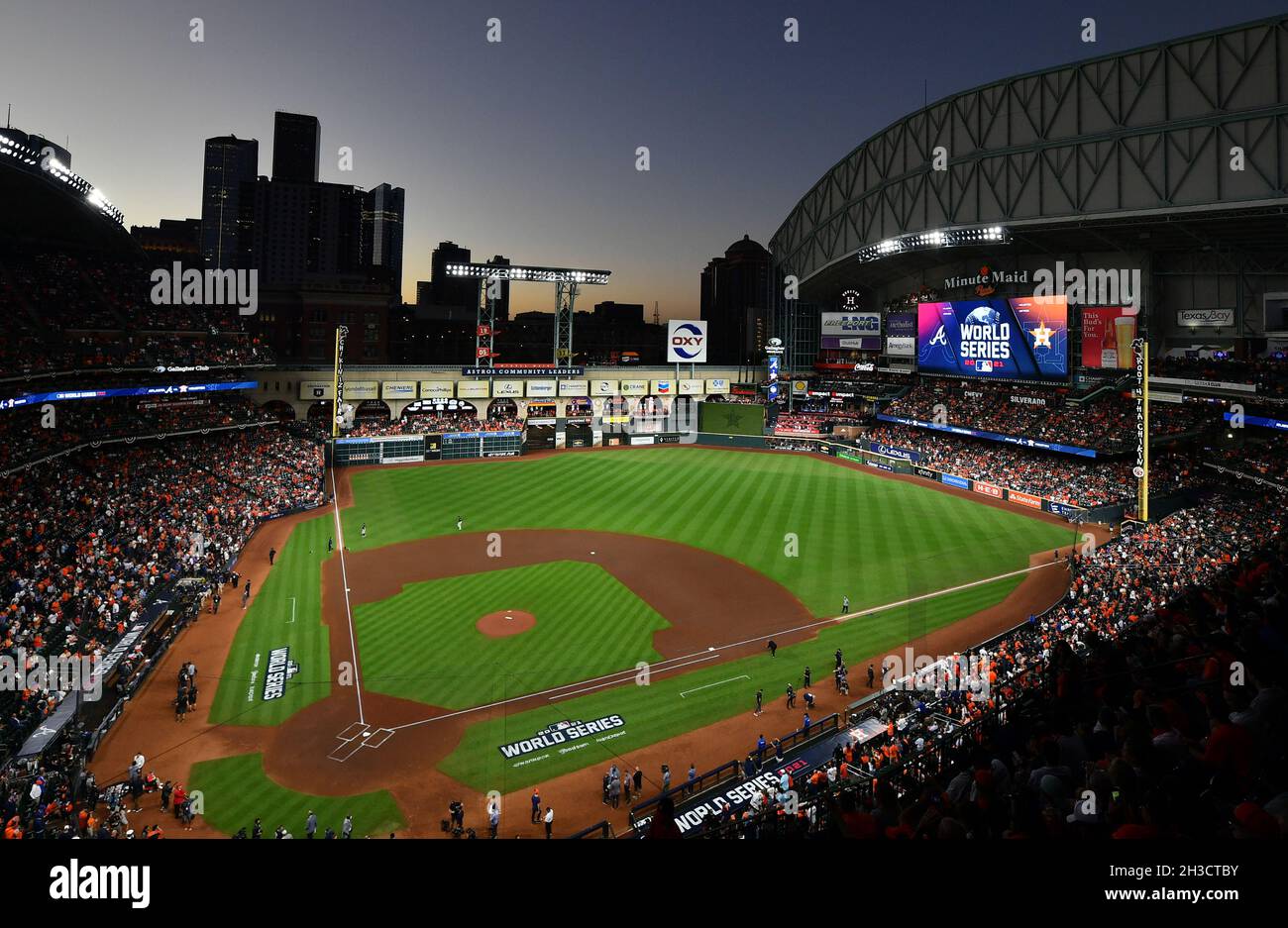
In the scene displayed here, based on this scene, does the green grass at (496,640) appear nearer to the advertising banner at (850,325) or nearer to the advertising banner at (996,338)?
the advertising banner at (996,338)

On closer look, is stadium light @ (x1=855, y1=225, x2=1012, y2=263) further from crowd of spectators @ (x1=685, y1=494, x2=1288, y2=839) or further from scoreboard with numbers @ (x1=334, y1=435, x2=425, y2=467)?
scoreboard with numbers @ (x1=334, y1=435, x2=425, y2=467)

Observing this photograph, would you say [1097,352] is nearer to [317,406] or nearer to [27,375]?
[27,375]

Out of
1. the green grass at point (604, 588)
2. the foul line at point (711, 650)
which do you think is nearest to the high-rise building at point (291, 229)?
the green grass at point (604, 588)

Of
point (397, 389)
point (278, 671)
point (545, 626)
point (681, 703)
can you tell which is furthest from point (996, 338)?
point (278, 671)

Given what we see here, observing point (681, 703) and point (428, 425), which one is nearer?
point (681, 703)

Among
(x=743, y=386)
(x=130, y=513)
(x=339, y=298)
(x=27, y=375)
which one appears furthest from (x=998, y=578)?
(x=339, y=298)
